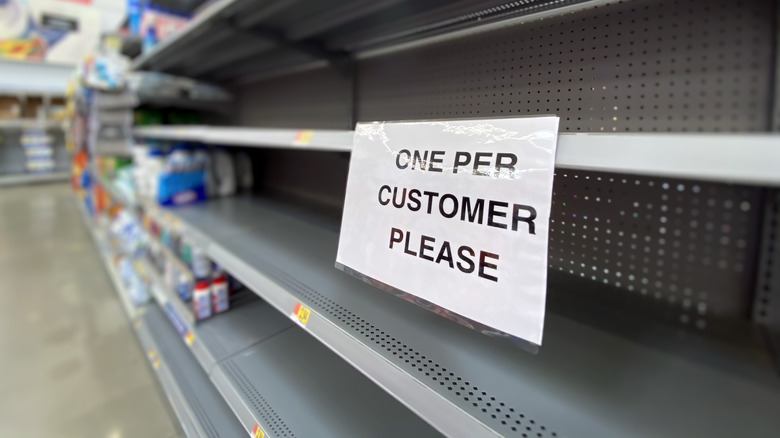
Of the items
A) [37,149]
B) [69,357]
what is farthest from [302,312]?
[37,149]

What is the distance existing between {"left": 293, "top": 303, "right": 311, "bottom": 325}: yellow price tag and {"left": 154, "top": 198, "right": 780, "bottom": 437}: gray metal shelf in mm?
16

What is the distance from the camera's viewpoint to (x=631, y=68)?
2.35ft

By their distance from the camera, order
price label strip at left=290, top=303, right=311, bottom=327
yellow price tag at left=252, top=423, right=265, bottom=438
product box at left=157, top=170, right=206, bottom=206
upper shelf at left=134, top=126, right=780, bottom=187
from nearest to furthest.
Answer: upper shelf at left=134, top=126, right=780, bottom=187, price label strip at left=290, top=303, right=311, bottom=327, yellow price tag at left=252, top=423, right=265, bottom=438, product box at left=157, top=170, right=206, bottom=206

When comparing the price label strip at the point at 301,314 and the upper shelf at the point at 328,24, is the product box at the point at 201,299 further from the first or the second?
the upper shelf at the point at 328,24

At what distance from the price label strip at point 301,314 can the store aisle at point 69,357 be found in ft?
3.24

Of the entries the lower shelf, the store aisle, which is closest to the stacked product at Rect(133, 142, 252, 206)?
the lower shelf

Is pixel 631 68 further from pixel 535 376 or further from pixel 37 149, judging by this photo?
pixel 37 149

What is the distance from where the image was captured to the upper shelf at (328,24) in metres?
0.89

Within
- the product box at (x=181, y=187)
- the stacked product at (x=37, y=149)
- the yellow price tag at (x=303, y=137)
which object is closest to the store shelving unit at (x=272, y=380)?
the product box at (x=181, y=187)

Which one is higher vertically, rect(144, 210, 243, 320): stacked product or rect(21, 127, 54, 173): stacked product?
rect(21, 127, 54, 173): stacked product

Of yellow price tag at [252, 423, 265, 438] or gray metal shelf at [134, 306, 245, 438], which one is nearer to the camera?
yellow price tag at [252, 423, 265, 438]

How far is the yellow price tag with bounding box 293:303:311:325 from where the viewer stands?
0.77m

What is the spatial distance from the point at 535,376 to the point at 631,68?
66 centimetres

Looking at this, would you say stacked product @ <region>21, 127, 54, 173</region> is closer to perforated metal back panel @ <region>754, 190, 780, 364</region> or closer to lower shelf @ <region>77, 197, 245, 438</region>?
Result: lower shelf @ <region>77, 197, 245, 438</region>
